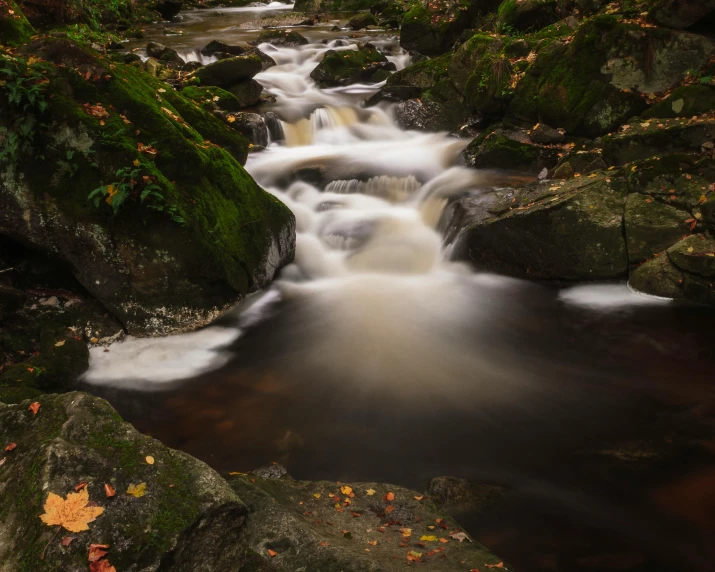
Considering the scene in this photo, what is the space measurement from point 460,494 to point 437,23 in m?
15.9

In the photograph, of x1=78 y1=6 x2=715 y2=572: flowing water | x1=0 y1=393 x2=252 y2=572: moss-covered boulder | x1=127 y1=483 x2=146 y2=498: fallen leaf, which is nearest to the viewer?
x1=0 y1=393 x2=252 y2=572: moss-covered boulder

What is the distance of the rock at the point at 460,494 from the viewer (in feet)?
13.8

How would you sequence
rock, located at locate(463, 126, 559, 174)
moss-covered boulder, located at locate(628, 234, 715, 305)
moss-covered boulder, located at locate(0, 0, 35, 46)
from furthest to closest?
rock, located at locate(463, 126, 559, 174) → moss-covered boulder, located at locate(0, 0, 35, 46) → moss-covered boulder, located at locate(628, 234, 715, 305)

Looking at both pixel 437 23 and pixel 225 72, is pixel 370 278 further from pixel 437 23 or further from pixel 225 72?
pixel 437 23

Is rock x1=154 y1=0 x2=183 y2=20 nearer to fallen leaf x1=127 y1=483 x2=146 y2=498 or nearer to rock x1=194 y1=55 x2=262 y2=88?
rock x1=194 y1=55 x2=262 y2=88

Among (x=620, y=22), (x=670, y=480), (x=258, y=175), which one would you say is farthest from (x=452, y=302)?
(x=620, y=22)

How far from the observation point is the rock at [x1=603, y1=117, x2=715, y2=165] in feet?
26.6

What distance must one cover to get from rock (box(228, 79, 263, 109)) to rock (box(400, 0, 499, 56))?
6036 mm

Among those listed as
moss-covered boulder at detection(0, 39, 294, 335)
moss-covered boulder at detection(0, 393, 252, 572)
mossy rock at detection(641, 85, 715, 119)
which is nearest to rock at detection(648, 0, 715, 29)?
mossy rock at detection(641, 85, 715, 119)

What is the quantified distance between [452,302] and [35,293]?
5.60m

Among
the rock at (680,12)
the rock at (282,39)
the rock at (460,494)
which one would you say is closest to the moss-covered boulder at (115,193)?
the rock at (460,494)

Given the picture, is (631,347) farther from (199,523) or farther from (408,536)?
(199,523)

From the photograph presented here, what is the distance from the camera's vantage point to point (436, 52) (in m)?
16.9

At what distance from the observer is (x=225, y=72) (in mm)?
13539
